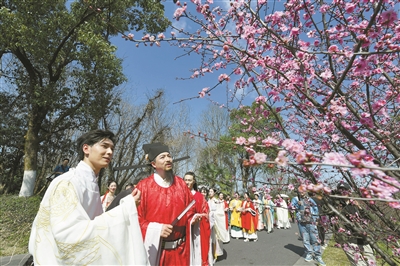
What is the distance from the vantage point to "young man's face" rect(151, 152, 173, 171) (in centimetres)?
315

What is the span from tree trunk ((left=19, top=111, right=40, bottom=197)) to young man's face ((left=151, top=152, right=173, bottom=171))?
298 inches

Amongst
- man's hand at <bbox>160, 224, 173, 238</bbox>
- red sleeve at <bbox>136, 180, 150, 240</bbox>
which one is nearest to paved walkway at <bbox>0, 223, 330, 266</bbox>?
red sleeve at <bbox>136, 180, 150, 240</bbox>

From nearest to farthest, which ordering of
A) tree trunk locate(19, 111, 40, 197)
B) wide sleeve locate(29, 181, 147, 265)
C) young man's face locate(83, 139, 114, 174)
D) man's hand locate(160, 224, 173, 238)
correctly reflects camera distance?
wide sleeve locate(29, 181, 147, 265), young man's face locate(83, 139, 114, 174), man's hand locate(160, 224, 173, 238), tree trunk locate(19, 111, 40, 197)

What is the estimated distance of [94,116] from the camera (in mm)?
9930

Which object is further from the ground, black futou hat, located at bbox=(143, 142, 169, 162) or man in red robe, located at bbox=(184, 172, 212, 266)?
black futou hat, located at bbox=(143, 142, 169, 162)

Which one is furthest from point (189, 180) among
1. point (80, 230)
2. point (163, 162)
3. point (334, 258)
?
point (334, 258)

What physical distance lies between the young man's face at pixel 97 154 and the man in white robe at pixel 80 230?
0.42 feet

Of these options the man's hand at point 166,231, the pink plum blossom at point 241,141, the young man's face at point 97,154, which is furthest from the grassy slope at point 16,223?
the pink plum blossom at point 241,141

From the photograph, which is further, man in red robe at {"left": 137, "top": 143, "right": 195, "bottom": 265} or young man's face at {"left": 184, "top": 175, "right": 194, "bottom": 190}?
young man's face at {"left": 184, "top": 175, "right": 194, "bottom": 190}

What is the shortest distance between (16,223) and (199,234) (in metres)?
5.81

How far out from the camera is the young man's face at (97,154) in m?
2.04

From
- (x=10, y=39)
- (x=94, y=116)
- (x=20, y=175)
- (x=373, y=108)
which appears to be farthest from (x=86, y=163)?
(x=20, y=175)

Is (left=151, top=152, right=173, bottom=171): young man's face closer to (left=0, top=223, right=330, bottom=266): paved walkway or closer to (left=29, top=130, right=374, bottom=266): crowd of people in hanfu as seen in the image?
(left=29, top=130, right=374, bottom=266): crowd of people in hanfu

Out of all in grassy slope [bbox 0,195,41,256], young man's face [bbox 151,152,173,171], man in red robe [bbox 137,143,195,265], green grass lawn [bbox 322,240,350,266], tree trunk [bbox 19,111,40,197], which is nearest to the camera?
man in red robe [bbox 137,143,195,265]
